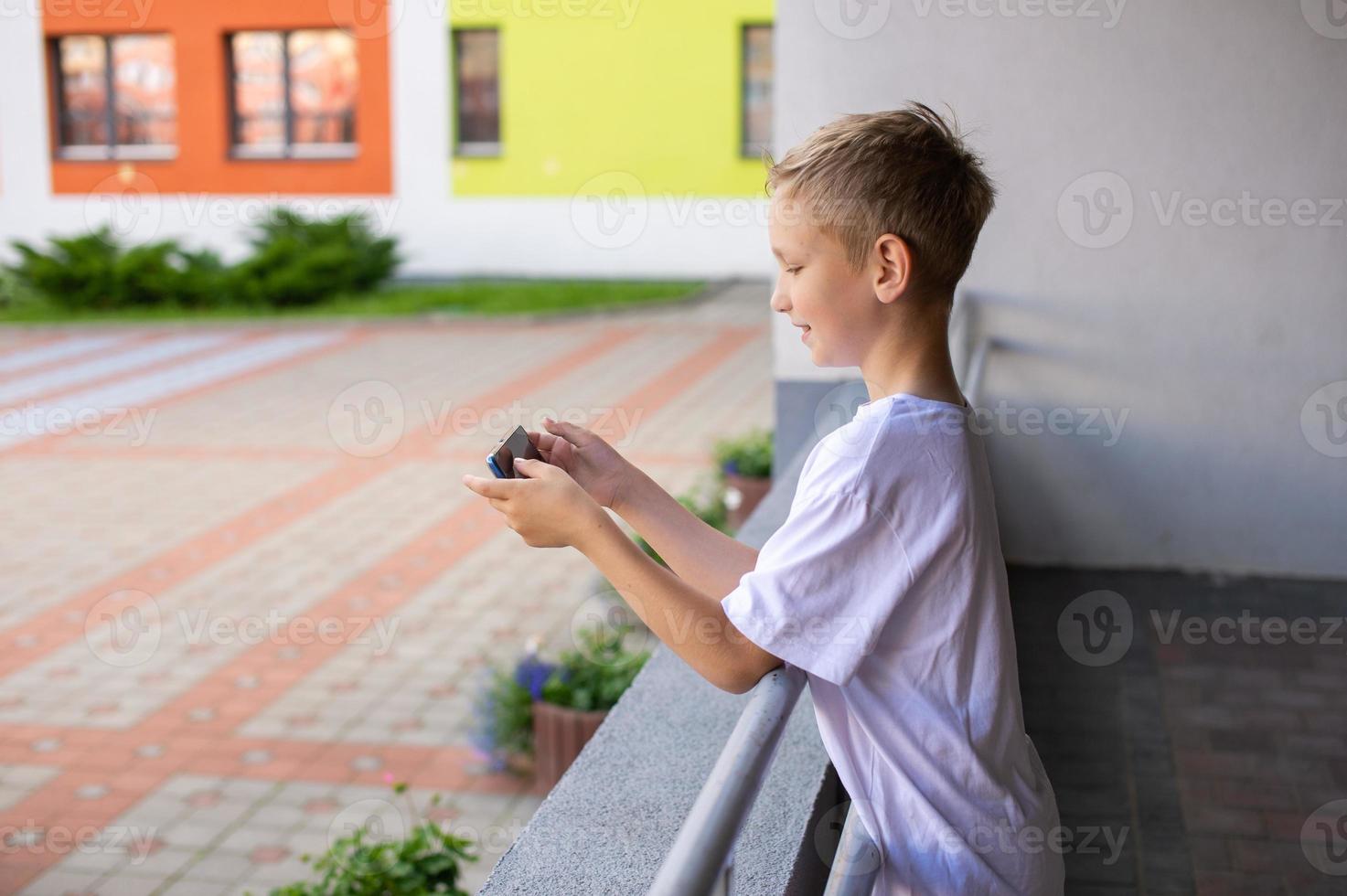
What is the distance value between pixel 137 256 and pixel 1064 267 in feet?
50.6

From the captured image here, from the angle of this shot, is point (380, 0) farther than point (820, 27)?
Yes

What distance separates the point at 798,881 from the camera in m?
2.01

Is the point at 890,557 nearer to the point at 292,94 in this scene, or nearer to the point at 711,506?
the point at 711,506

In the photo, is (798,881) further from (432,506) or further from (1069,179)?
(432,506)

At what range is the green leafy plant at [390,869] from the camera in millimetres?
3193

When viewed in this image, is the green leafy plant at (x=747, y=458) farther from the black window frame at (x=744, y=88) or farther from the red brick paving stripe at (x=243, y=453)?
the black window frame at (x=744, y=88)

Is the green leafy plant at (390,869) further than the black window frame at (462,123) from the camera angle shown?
No

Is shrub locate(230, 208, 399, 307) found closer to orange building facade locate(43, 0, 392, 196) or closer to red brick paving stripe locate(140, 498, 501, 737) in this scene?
orange building facade locate(43, 0, 392, 196)

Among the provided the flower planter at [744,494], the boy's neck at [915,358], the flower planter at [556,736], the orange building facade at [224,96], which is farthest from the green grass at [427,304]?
the boy's neck at [915,358]

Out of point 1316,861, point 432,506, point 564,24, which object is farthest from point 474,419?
point 564,24

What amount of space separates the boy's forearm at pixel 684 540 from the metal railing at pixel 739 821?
21 cm

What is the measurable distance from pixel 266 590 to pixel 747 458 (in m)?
2.39

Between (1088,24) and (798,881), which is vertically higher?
(1088,24)

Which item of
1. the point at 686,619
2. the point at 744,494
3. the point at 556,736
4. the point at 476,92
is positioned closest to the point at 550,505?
the point at 686,619
